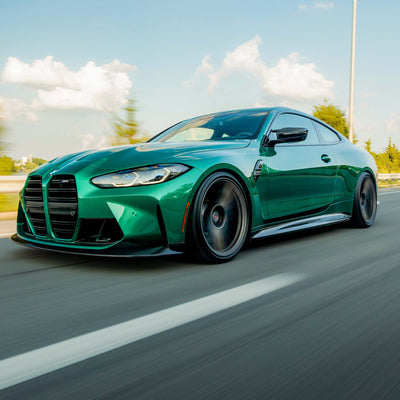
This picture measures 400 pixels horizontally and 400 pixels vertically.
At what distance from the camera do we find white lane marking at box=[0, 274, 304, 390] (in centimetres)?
199

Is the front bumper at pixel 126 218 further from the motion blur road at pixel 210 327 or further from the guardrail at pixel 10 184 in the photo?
the guardrail at pixel 10 184

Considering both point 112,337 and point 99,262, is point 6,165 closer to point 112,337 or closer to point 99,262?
point 99,262

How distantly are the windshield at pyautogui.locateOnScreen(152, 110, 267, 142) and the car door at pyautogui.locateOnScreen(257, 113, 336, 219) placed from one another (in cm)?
19

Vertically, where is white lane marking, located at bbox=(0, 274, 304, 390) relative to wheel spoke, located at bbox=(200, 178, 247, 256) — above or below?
below

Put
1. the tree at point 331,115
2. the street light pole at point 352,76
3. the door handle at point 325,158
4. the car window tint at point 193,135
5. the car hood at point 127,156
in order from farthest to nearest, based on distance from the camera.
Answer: the tree at point 331,115, the street light pole at point 352,76, the door handle at point 325,158, the car window tint at point 193,135, the car hood at point 127,156

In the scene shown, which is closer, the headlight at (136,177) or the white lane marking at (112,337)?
the white lane marking at (112,337)

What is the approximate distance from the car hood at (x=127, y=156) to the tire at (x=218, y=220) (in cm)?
28

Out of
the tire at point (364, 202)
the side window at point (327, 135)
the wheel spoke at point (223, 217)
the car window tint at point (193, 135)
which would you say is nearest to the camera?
the wheel spoke at point (223, 217)

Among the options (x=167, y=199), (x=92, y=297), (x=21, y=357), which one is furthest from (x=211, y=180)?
(x=21, y=357)

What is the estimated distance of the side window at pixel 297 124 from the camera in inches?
197

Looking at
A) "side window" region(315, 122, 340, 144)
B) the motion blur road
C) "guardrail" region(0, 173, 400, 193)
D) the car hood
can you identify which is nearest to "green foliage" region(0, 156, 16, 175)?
"guardrail" region(0, 173, 400, 193)

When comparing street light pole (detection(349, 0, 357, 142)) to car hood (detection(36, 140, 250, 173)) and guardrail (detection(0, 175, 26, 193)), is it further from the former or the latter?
car hood (detection(36, 140, 250, 173))

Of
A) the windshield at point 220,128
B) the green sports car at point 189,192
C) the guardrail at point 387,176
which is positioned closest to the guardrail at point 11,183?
the windshield at point 220,128

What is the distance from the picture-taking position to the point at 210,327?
250 centimetres
